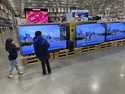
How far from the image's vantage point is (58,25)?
8.90 meters

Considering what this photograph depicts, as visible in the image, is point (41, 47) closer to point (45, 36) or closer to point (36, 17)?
A: point (45, 36)

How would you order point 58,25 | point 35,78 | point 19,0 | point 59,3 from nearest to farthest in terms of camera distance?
point 35,78, point 58,25, point 19,0, point 59,3

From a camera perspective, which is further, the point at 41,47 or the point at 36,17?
the point at 36,17

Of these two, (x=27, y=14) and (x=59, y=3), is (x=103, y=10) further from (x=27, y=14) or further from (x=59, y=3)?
(x=27, y=14)

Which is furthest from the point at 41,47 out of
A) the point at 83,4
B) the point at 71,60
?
the point at 83,4

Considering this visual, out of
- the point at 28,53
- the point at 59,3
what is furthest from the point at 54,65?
the point at 59,3

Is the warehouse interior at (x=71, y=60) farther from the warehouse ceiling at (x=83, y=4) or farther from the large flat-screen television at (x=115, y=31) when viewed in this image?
the warehouse ceiling at (x=83, y=4)

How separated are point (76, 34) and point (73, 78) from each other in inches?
143

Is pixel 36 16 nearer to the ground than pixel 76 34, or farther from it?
farther from it

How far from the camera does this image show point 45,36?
27.8ft

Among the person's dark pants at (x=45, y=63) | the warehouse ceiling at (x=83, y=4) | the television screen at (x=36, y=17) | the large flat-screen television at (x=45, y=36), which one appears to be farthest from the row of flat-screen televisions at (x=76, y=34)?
the warehouse ceiling at (x=83, y=4)

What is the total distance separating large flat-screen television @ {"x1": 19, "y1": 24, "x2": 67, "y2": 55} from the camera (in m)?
7.88

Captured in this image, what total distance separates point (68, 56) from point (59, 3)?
29.1m

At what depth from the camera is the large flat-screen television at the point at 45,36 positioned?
7.88 m
